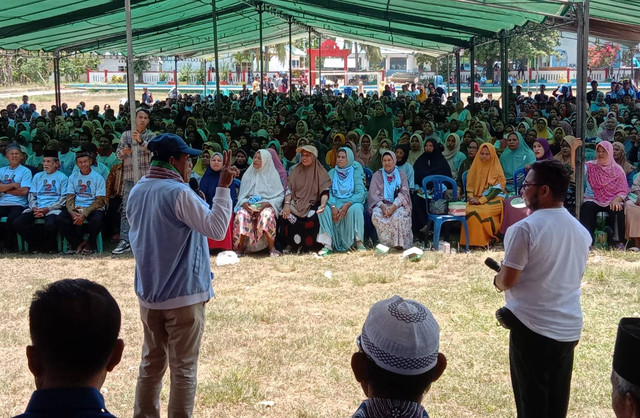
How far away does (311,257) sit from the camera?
824cm

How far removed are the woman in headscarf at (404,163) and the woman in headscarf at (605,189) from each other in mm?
2013

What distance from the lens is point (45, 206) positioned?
28.2 feet

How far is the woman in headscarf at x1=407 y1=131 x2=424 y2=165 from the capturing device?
9.96 meters

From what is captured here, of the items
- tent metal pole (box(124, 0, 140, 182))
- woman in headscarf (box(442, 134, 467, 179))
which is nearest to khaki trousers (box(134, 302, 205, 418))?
tent metal pole (box(124, 0, 140, 182))

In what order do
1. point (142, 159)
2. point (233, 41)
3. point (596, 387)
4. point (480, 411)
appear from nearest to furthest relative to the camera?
point (480, 411) → point (596, 387) → point (142, 159) → point (233, 41)

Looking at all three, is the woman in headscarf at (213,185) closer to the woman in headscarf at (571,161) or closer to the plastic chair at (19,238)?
the plastic chair at (19,238)

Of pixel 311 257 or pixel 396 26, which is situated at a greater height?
pixel 396 26

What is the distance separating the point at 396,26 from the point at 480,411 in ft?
50.1

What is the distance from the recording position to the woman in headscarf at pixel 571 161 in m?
8.20

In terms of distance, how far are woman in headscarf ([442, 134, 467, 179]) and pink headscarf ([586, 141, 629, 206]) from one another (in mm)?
1950

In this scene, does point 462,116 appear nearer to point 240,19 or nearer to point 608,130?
point 608,130

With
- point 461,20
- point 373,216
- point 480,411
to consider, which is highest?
point 461,20

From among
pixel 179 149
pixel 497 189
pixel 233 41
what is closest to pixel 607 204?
pixel 497 189

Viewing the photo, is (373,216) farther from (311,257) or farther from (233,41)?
(233,41)
